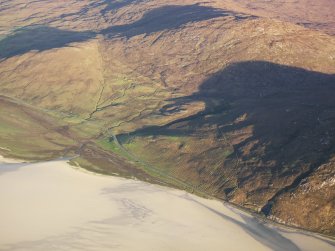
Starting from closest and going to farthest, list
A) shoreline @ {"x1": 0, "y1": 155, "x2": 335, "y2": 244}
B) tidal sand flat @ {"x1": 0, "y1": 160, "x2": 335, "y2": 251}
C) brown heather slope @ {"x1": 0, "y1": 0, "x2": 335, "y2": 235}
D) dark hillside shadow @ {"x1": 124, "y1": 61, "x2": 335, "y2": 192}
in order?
1. tidal sand flat @ {"x1": 0, "y1": 160, "x2": 335, "y2": 251}
2. shoreline @ {"x1": 0, "y1": 155, "x2": 335, "y2": 244}
3. brown heather slope @ {"x1": 0, "y1": 0, "x2": 335, "y2": 235}
4. dark hillside shadow @ {"x1": 124, "y1": 61, "x2": 335, "y2": 192}

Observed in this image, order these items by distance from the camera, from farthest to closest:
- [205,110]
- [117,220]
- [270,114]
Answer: [205,110]
[270,114]
[117,220]

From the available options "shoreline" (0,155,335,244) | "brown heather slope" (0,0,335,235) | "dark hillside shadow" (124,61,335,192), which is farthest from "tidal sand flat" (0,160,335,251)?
"dark hillside shadow" (124,61,335,192)

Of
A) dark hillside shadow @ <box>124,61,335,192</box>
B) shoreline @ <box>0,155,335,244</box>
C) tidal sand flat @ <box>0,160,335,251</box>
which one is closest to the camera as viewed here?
tidal sand flat @ <box>0,160,335,251</box>

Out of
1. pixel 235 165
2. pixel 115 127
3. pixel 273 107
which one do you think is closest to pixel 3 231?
pixel 235 165

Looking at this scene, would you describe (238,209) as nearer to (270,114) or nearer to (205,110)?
(270,114)

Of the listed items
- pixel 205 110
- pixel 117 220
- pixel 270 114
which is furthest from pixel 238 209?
pixel 205 110

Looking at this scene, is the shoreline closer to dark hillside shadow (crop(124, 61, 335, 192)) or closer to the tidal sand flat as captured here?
the tidal sand flat

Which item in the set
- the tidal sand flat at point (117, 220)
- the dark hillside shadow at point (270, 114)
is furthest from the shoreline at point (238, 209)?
the dark hillside shadow at point (270, 114)
